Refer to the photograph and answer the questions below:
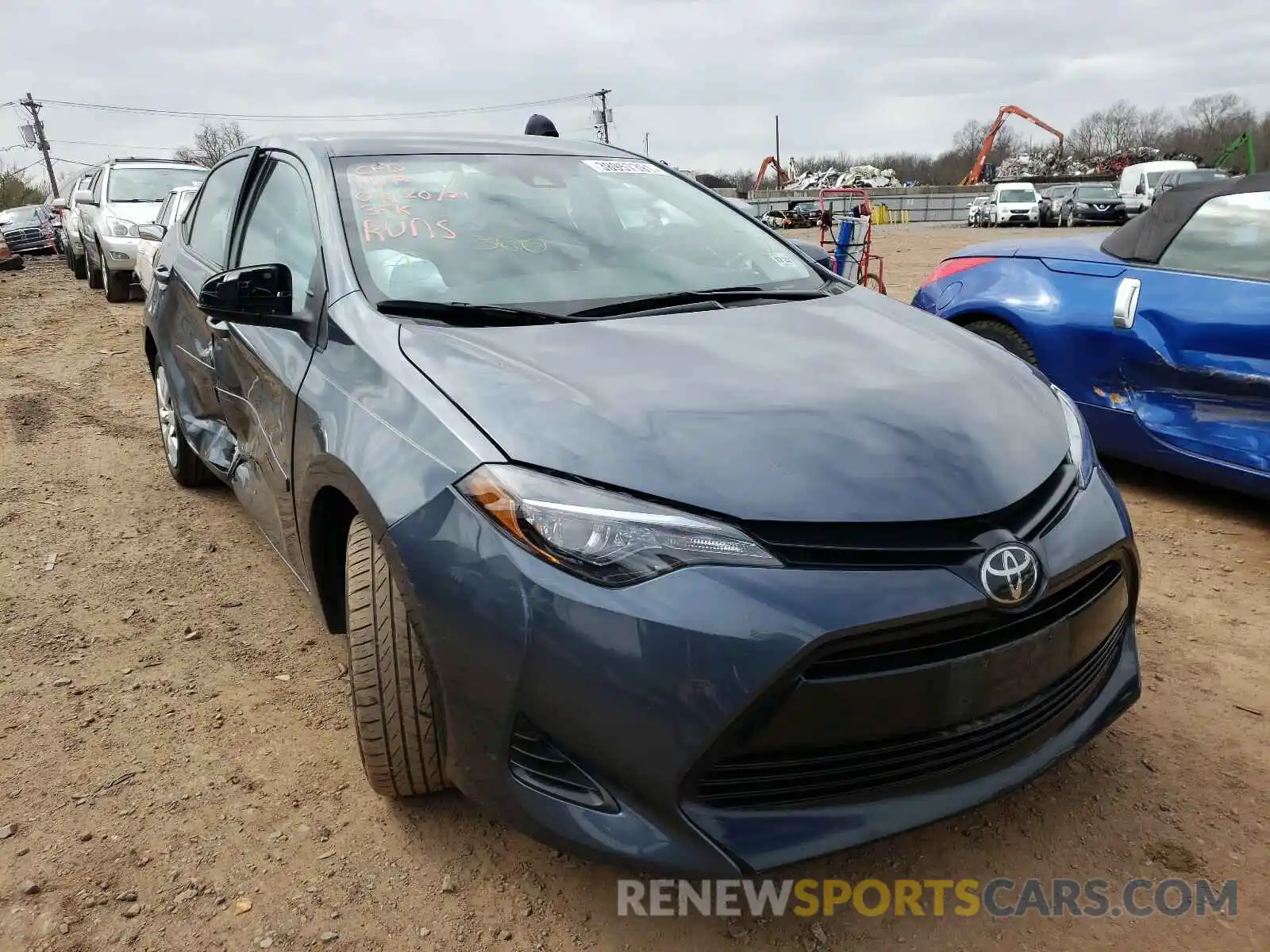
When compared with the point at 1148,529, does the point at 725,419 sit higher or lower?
higher

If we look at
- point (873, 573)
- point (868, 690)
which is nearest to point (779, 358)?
point (873, 573)

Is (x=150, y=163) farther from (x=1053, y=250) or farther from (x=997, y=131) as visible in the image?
(x=997, y=131)

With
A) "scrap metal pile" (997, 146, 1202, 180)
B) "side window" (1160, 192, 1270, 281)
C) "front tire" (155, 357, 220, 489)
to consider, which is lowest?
"scrap metal pile" (997, 146, 1202, 180)

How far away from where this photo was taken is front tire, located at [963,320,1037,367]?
435 cm

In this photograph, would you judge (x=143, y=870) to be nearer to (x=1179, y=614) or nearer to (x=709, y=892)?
(x=709, y=892)

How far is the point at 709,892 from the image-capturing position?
1916mm

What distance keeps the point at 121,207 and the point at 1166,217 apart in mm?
11499

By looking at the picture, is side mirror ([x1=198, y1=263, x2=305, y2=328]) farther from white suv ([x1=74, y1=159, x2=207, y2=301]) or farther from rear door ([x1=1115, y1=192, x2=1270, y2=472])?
white suv ([x1=74, y1=159, x2=207, y2=301])

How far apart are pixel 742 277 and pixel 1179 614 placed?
72.2 inches

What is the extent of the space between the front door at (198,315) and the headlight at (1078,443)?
255 centimetres

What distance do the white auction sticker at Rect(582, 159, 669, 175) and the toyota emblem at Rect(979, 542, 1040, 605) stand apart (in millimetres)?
2013

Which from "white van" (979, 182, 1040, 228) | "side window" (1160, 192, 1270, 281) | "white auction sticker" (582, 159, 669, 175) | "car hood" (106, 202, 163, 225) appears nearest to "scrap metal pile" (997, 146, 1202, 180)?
"white van" (979, 182, 1040, 228)

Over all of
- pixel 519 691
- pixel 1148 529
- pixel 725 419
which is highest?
pixel 725 419

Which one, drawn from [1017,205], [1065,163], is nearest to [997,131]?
[1065,163]
